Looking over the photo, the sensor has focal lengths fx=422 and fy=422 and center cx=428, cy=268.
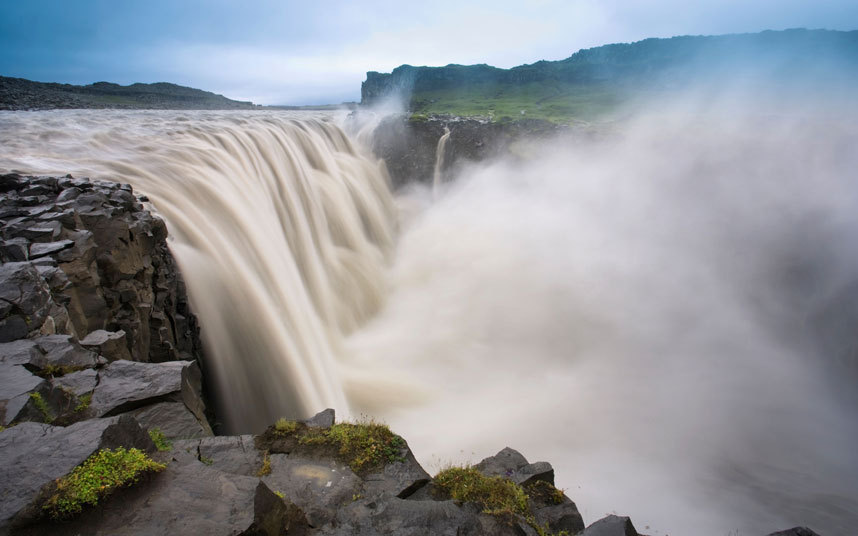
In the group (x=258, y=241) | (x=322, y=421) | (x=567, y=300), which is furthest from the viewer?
(x=567, y=300)

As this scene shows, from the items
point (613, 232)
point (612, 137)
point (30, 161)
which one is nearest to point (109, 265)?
point (30, 161)

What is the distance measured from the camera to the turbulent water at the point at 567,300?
34.6 feet

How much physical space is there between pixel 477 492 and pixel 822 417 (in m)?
15.5

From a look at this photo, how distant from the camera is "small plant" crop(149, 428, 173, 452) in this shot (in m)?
4.51

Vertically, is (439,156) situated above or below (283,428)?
above

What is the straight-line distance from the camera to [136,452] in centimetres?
368

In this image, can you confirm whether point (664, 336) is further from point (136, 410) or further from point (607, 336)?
point (136, 410)

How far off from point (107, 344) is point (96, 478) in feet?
13.3

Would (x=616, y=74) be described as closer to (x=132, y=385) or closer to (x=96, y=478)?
(x=132, y=385)

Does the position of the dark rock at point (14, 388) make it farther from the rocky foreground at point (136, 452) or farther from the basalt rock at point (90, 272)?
the basalt rock at point (90, 272)

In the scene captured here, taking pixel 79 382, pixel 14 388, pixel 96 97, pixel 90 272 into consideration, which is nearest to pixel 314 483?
pixel 79 382

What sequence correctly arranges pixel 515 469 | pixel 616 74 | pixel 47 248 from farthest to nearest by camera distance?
pixel 616 74
pixel 47 248
pixel 515 469

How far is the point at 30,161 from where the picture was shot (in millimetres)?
12156

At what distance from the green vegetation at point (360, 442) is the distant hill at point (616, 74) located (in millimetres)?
43472
